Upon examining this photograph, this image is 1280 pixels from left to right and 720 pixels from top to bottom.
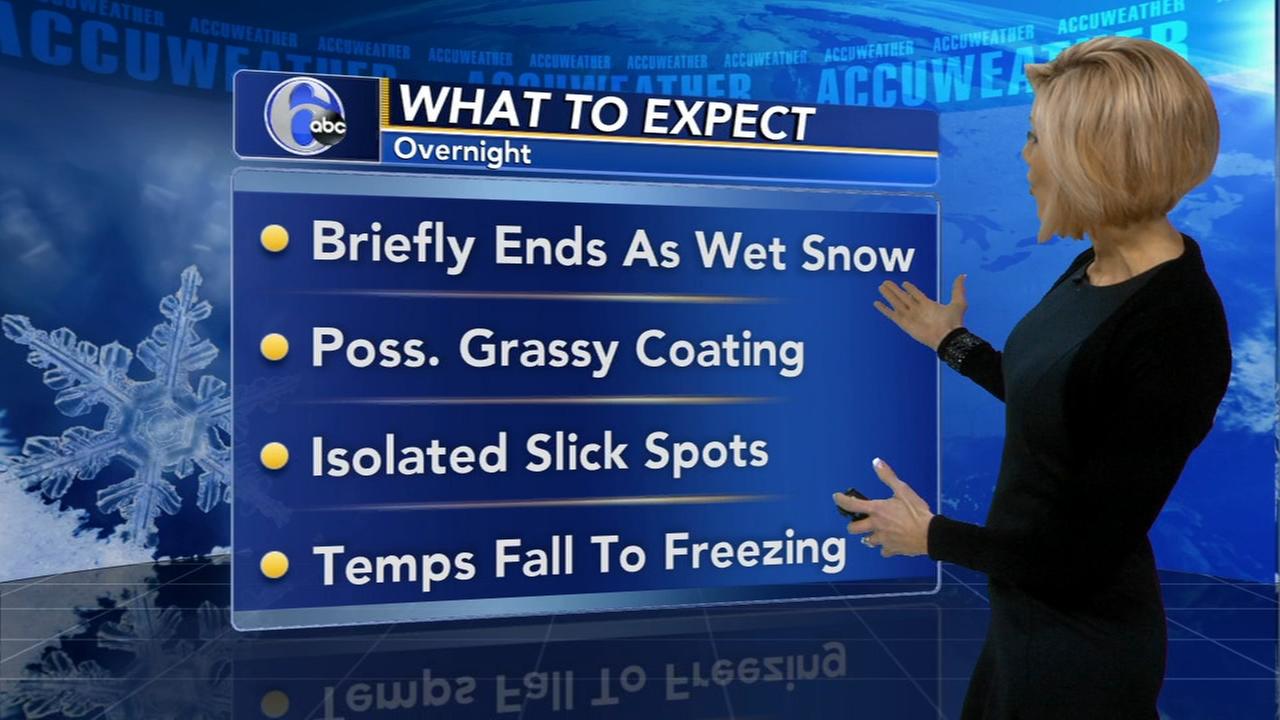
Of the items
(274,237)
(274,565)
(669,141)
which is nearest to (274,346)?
(274,237)

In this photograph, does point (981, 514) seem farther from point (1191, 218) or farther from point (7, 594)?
point (7, 594)

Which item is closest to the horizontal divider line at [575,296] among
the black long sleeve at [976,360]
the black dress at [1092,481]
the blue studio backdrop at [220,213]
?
the blue studio backdrop at [220,213]

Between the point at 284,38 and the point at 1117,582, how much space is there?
5566mm

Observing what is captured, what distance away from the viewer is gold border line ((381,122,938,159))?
3.36 meters

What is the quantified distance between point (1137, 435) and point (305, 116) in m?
2.94

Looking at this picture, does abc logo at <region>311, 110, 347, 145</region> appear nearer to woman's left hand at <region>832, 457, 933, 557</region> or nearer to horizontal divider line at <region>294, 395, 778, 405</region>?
horizontal divider line at <region>294, 395, 778, 405</region>

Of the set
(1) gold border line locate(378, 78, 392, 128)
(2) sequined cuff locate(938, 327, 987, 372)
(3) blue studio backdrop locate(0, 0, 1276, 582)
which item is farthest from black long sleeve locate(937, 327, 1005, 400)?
(3) blue studio backdrop locate(0, 0, 1276, 582)

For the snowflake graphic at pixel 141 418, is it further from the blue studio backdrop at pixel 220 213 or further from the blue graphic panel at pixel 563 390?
the blue graphic panel at pixel 563 390

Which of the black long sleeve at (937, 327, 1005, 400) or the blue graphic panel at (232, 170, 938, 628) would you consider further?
the blue graphic panel at (232, 170, 938, 628)

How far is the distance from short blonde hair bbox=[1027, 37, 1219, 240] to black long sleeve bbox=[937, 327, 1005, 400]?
405 millimetres

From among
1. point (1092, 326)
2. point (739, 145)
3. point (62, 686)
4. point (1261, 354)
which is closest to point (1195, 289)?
point (1092, 326)

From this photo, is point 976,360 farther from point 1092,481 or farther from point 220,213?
point 220,213

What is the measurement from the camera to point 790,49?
6117 millimetres

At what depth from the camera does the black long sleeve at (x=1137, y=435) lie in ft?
3.05
